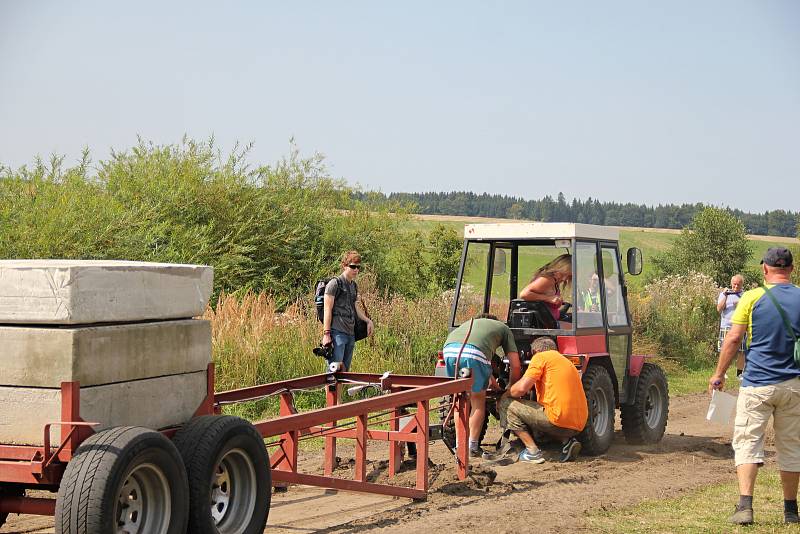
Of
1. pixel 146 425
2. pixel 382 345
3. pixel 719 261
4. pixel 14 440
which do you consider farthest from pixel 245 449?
pixel 719 261

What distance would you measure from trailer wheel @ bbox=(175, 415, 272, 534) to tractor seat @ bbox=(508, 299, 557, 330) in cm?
461

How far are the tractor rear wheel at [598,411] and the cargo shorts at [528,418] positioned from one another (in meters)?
0.28

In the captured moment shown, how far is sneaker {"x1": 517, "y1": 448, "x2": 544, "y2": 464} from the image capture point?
912cm

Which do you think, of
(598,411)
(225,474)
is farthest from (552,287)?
(225,474)

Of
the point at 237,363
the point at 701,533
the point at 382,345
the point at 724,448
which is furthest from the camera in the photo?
the point at 382,345

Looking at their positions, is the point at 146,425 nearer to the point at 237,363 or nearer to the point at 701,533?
the point at 701,533

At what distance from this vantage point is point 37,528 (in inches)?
256

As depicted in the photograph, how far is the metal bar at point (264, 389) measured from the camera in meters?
7.26

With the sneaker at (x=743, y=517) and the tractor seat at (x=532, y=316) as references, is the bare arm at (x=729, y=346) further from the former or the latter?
the tractor seat at (x=532, y=316)

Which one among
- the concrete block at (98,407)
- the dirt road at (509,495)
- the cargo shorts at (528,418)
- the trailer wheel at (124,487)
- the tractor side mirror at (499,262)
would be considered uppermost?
the tractor side mirror at (499,262)

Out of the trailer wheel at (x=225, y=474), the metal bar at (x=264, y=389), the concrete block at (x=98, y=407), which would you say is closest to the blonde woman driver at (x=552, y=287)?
the metal bar at (x=264, y=389)

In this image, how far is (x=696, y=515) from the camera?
279 inches

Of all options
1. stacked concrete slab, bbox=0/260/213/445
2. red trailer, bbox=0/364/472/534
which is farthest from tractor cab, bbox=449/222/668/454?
stacked concrete slab, bbox=0/260/213/445

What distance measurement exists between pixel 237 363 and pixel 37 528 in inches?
239
